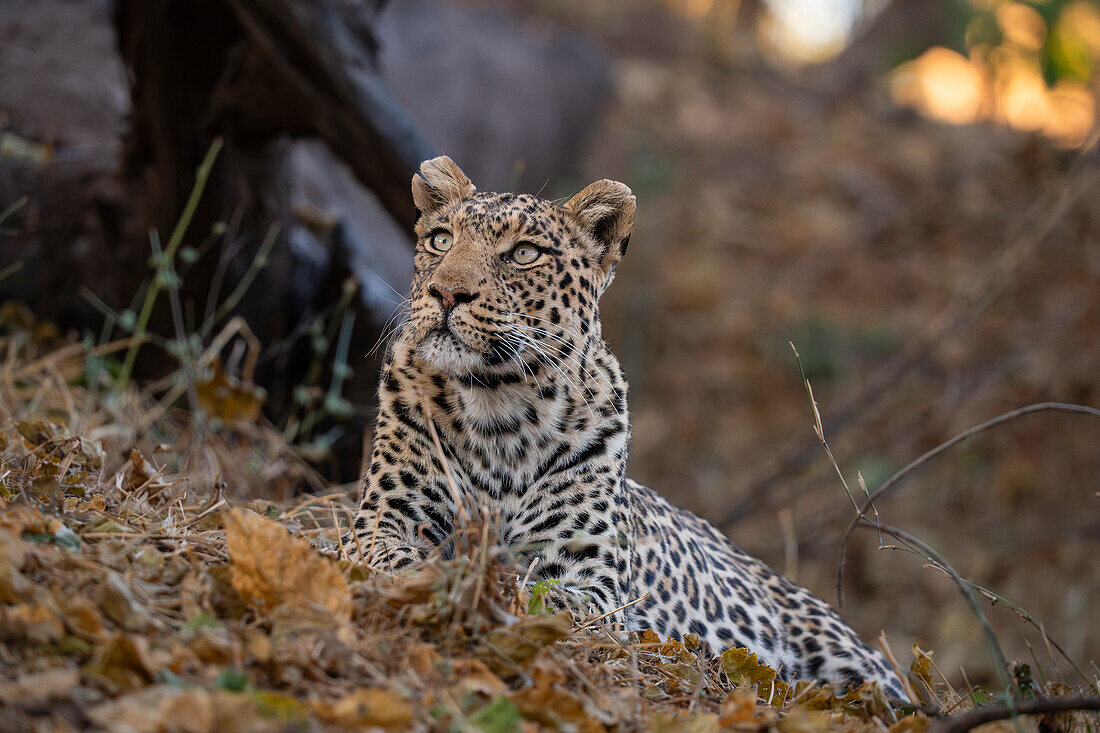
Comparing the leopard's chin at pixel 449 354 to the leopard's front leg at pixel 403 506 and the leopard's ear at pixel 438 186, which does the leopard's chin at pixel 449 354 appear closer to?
the leopard's front leg at pixel 403 506

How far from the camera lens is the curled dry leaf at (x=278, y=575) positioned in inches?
120

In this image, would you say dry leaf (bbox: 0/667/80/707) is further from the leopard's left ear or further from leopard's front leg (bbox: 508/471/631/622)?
the leopard's left ear

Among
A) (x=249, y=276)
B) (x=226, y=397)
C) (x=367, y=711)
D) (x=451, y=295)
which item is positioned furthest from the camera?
(x=249, y=276)

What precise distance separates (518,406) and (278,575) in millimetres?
1772

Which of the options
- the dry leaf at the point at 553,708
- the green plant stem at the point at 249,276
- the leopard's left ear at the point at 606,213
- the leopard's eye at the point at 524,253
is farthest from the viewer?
the green plant stem at the point at 249,276

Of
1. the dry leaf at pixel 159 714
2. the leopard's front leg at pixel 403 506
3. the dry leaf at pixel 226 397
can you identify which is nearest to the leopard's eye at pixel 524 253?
the leopard's front leg at pixel 403 506

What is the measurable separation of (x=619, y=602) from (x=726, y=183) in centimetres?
1361

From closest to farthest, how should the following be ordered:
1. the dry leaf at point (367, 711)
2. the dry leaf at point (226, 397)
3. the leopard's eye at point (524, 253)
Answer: the dry leaf at point (367, 711) < the leopard's eye at point (524, 253) < the dry leaf at point (226, 397)

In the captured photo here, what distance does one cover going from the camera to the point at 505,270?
4648 millimetres

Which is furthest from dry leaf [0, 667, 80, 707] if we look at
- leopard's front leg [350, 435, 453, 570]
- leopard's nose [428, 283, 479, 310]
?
leopard's nose [428, 283, 479, 310]

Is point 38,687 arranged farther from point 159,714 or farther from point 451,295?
point 451,295

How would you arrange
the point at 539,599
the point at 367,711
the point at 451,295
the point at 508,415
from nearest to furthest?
the point at 367,711, the point at 539,599, the point at 451,295, the point at 508,415

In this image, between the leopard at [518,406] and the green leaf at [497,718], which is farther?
the leopard at [518,406]

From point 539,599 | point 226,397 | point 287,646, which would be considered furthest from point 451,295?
point 226,397
